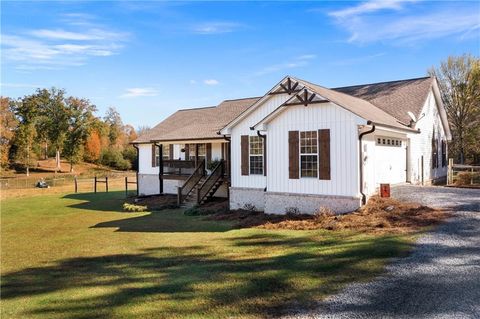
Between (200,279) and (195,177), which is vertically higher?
(195,177)

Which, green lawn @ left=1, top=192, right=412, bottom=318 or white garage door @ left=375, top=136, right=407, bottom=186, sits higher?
white garage door @ left=375, top=136, right=407, bottom=186

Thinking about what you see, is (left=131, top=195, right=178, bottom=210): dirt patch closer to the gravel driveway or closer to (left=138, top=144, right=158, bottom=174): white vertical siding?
(left=138, top=144, right=158, bottom=174): white vertical siding

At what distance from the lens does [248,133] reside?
15.5m

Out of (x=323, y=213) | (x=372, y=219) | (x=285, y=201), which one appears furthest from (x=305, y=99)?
(x=372, y=219)

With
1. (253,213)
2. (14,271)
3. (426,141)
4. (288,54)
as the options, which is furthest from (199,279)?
(426,141)

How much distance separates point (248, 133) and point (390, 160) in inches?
253

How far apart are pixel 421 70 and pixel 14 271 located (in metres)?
40.1

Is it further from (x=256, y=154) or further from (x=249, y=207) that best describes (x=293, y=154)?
(x=249, y=207)

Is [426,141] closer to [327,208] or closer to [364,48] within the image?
[364,48]

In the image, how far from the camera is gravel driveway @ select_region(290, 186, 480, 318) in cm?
519

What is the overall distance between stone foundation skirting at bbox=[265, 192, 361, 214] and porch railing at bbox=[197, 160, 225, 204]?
4.69 m

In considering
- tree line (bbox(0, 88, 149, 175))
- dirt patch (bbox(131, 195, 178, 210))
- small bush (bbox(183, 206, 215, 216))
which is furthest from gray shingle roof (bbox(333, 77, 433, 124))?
tree line (bbox(0, 88, 149, 175))

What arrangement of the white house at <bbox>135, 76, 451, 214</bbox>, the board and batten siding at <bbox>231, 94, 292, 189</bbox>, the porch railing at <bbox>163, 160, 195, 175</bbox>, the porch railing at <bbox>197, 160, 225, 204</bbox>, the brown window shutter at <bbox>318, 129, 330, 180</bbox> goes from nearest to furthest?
the white house at <bbox>135, 76, 451, 214</bbox> < the brown window shutter at <bbox>318, 129, 330, 180</bbox> < the board and batten siding at <bbox>231, 94, 292, 189</bbox> < the porch railing at <bbox>197, 160, 225, 204</bbox> < the porch railing at <bbox>163, 160, 195, 175</bbox>

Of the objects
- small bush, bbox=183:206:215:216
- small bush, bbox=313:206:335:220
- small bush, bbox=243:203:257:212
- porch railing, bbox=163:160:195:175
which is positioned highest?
porch railing, bbox=163:160:195:175
